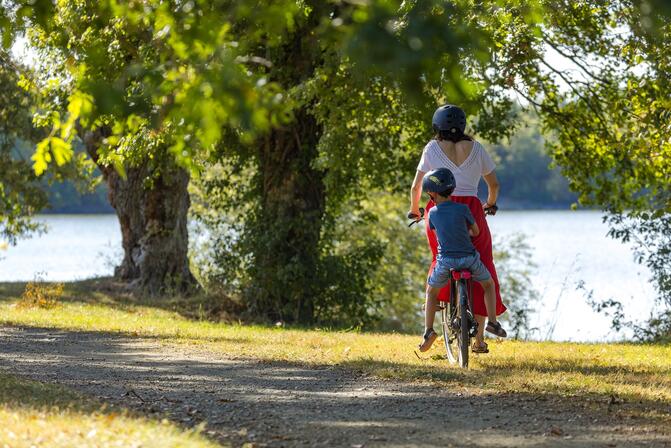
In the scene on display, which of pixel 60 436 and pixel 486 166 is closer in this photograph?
pixel 60 436

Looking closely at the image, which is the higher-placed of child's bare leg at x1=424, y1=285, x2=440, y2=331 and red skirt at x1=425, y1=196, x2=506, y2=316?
red skirt at x1=425, y1=196, x2=506, y2=316

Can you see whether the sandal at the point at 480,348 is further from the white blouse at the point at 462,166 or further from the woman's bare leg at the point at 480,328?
the white blouse at the point at 462,166

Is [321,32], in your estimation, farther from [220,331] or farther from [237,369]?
[220,331]

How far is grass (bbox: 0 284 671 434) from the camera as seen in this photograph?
27.9ft

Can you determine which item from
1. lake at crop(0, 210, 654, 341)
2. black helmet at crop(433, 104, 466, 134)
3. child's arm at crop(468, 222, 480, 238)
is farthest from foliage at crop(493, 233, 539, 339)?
child's arm at crop(468, 222, 480, 238)

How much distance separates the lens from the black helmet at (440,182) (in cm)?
916

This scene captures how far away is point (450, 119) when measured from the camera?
9555 mm

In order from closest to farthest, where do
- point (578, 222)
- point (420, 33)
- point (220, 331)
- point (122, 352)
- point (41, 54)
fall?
1. point (420, 33)
2. point (122, 352)
3. point (220, 331)
4. point (41, 54)
5. point (578, 222)

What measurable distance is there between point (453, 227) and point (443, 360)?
5.70 feet

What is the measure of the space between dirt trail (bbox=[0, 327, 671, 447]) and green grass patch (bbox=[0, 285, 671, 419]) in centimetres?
41

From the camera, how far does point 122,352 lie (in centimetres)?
1162

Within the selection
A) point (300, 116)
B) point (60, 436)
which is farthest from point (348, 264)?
point (60, 436)

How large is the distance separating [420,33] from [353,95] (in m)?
10.9

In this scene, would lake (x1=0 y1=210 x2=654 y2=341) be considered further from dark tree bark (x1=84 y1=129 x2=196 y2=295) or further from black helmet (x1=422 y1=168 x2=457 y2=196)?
black helmet (x1=422 y1=168 x2=457 y2=196)
